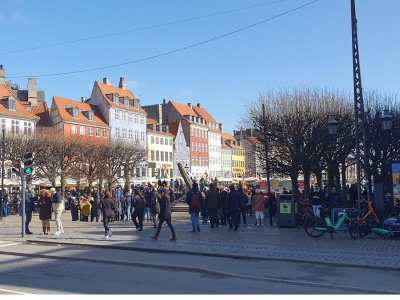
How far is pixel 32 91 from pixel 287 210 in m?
54.0

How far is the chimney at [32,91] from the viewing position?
65.3m

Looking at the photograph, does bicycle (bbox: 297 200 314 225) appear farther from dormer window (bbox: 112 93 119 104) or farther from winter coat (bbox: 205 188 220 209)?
dormer window (bbox: 112 93 119 104)

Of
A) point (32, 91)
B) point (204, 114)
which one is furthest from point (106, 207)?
point (204, 114)

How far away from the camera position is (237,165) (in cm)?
11681

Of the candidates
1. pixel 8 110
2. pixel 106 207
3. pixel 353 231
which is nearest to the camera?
pixel 353 231

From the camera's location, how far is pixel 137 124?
3100 inches

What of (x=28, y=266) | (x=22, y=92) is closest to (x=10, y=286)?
(x=28, y=266)

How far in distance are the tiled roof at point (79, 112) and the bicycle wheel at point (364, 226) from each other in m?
52.5

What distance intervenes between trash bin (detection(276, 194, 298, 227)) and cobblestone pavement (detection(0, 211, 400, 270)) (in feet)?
1.10

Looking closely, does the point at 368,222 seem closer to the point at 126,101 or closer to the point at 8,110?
the point at 8,110

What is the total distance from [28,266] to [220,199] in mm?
10186

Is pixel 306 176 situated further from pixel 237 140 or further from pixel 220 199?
pixel 237 140

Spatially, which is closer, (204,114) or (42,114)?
(42,114)

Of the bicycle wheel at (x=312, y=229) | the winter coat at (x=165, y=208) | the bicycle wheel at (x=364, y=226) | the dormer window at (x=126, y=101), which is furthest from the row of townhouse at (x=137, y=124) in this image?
the bicycle wheel at (x=364, y=226)
